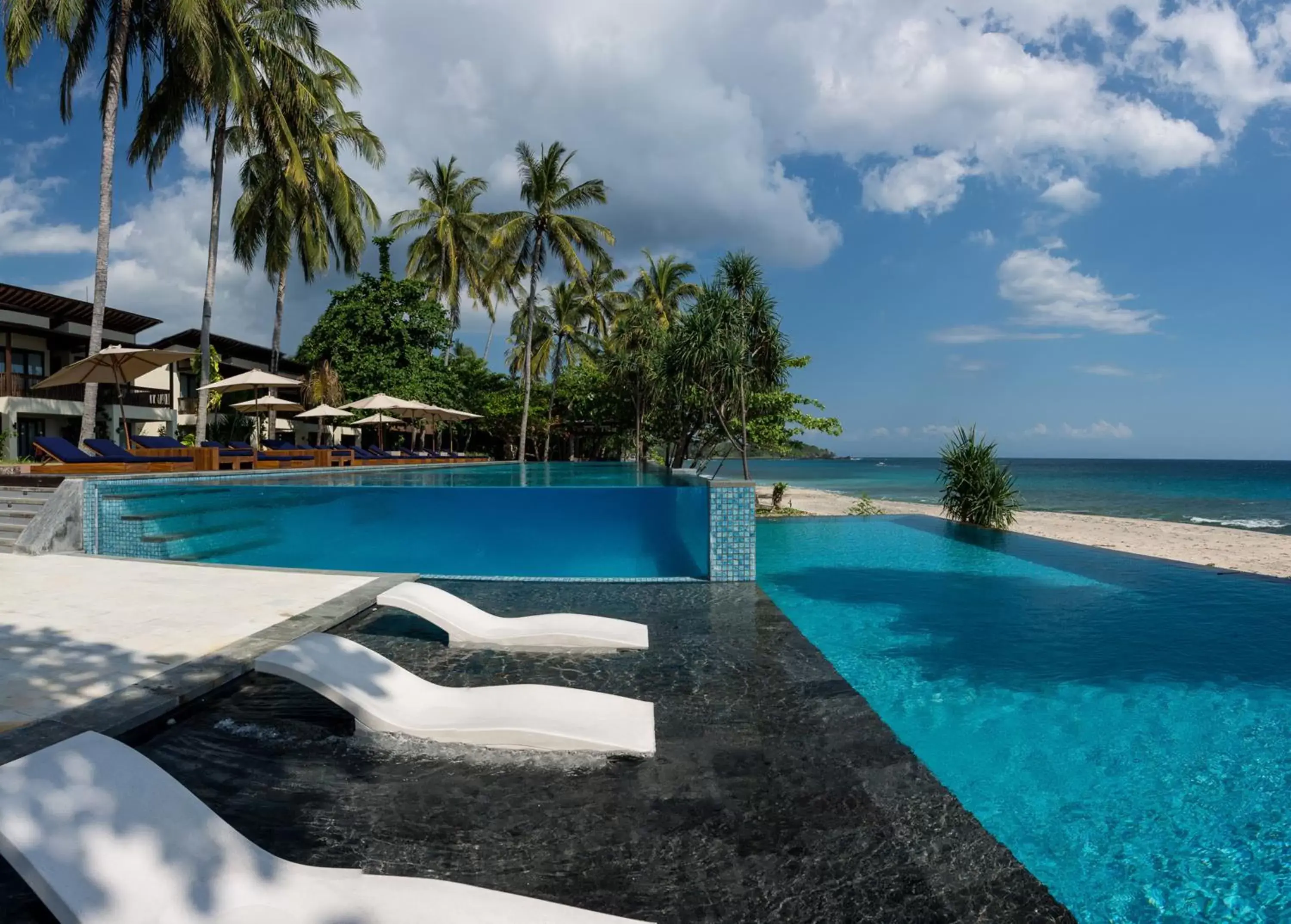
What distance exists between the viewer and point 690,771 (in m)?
3.02

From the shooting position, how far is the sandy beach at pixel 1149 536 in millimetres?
11758

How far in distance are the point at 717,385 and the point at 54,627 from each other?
1187cm

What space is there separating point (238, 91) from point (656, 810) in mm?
17946

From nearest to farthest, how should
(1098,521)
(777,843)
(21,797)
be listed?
(21,797)
(777,843)
(1098,521)

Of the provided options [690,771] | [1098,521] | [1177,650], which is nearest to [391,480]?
[690,771]

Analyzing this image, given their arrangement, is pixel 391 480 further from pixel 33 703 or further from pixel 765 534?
pixel 33 703

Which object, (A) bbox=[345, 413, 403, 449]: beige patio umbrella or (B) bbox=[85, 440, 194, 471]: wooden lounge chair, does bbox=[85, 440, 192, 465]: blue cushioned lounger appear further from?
(A) bbox=[345, 413, 403, 449]: beige patio umbrella

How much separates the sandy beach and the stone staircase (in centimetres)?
1423

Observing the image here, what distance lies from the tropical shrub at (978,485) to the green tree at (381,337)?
59.6 feet

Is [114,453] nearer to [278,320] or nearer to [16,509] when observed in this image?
[16,509]

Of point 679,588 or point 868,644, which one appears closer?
point 868,644

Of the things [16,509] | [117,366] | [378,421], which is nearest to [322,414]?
[378,421]

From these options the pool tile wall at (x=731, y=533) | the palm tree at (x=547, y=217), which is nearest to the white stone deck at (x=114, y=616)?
the pool tile wall at (x=731, y=533)

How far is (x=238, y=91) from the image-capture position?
1528 cm
